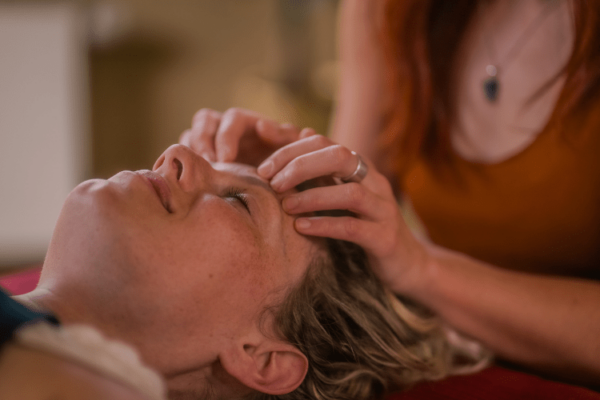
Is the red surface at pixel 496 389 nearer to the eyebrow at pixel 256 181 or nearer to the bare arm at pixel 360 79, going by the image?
the eyebrow at pixel 256 181

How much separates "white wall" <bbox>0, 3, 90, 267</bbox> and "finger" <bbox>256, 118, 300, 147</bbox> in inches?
113

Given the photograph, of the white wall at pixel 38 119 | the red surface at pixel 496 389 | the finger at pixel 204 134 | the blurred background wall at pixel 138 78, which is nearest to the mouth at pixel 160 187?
the finger at pixel 204 134

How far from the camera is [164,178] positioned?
76 cm

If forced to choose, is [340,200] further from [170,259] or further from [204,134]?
[204,134]

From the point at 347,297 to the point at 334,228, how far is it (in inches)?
8.0

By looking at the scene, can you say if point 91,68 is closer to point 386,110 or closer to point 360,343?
point 386,110

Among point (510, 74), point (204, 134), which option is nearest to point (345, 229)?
point (204, 134)

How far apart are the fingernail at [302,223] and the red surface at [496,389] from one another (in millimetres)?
375

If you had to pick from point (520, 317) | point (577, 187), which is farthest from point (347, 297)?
point (577, 187)

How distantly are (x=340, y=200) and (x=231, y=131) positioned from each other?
1.11ft

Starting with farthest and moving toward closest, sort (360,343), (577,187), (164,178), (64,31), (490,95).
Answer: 1. (64,31)
2. (490,95)
3. (577,187)
4. (360,343)
5. (164,178)

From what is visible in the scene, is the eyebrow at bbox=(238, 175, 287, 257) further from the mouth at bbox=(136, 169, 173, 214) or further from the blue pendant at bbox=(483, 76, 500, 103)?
the blue pendant at bbox=(483, 76, 500, 103)

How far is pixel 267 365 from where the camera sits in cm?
78

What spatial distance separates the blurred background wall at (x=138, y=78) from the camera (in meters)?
3.25
